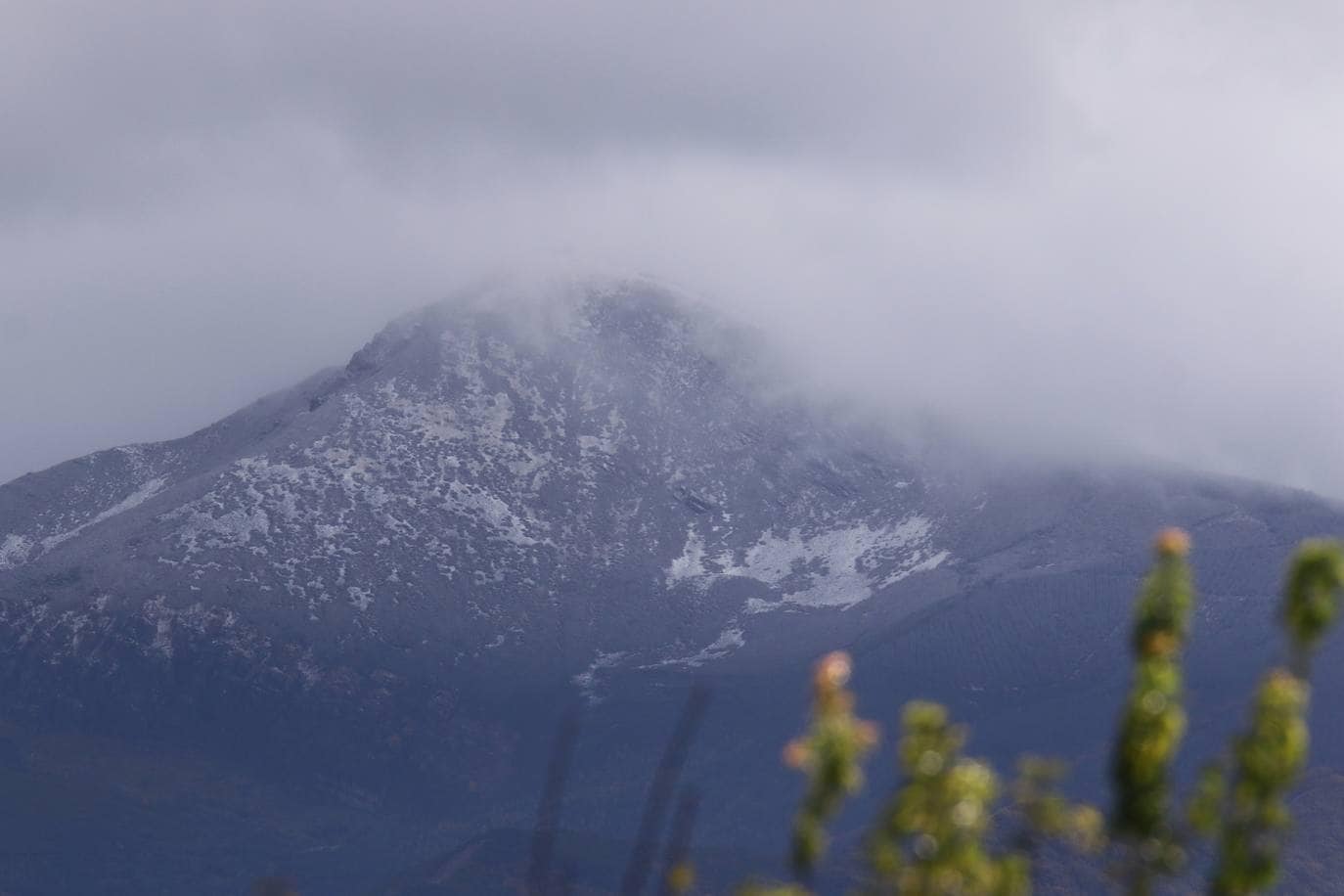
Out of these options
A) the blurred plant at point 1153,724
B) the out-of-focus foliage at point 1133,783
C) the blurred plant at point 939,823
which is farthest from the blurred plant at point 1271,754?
the blurred plant at point 939,823

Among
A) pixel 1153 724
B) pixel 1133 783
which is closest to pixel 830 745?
pixel 1153 724

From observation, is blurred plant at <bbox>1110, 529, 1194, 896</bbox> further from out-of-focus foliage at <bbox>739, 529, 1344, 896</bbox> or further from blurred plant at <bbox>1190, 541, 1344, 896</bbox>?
blurred plant at <bbox>1190, 541, 1344, 896</bbox>

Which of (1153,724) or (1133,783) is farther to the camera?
(1133,783)

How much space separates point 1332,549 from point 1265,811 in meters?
5.91

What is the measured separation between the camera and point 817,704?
42.5 meters

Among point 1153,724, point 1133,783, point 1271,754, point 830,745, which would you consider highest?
point 830,745

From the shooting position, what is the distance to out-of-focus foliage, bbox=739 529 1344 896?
43.6m

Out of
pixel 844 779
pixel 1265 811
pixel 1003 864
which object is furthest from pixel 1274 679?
pixel 844 779

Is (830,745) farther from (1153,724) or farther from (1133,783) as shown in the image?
(1133,783)

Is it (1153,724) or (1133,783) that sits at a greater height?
(1153,724)

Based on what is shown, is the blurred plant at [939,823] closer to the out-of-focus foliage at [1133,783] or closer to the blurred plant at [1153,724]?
the out-of-focus foliage at [1133,783]

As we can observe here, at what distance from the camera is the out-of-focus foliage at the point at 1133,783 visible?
4356 cm

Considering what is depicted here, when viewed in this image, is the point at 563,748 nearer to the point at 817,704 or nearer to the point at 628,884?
the point at 628,884

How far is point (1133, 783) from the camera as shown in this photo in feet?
155
